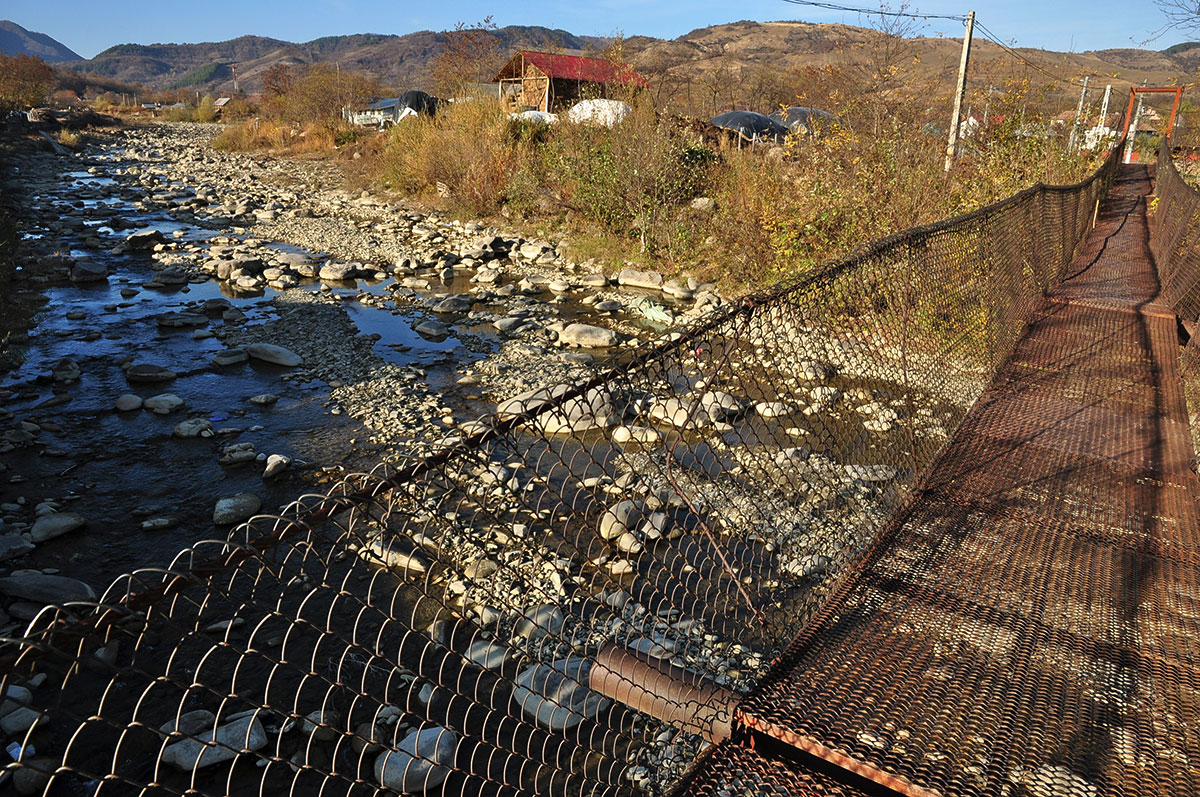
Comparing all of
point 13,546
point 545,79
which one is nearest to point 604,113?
point 13,546

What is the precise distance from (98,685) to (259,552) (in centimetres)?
310

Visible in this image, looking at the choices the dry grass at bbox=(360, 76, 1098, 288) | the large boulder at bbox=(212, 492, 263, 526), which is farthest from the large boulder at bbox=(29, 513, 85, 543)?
the dry grass at bbox=(360, 76, 1098, 288)

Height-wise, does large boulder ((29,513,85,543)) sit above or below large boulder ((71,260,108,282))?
below

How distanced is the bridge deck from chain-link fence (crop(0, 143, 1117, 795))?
26 cm

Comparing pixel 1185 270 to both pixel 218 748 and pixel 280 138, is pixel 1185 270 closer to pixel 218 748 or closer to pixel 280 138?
pixel 218 748

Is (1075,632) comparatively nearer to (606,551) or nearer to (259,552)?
(259,552)

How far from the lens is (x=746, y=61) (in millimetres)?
70625

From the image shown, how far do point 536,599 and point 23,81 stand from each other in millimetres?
64933

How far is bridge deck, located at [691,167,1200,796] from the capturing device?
70.0 inches

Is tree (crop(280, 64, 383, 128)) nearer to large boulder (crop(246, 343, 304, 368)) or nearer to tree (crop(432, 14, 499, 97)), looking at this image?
tree (crop(432, 14, 499, 97))

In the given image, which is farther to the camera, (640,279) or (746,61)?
(746,61)

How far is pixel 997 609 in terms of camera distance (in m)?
2.37

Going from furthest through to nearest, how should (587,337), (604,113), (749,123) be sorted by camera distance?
(749,123)
(604,113)
(587,337)

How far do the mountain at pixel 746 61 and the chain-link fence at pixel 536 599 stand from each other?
7770mm
